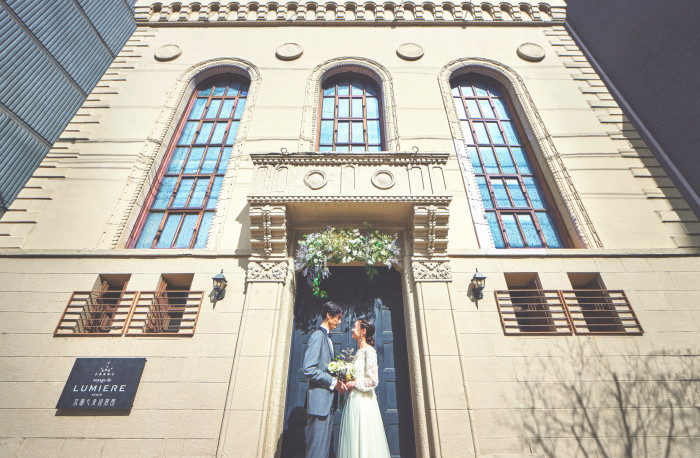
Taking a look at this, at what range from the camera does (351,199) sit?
6551 mm

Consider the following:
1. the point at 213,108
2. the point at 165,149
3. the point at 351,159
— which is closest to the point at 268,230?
the point at 351,159

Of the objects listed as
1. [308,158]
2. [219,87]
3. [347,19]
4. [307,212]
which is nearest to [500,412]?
[307,212]

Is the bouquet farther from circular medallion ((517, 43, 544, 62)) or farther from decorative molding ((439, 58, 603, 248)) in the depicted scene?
circular medallion ((517, 43, 544, 62))

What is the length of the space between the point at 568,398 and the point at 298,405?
463 centimetres

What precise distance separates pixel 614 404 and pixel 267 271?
254 inches

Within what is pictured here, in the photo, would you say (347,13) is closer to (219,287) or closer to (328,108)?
(328,108)

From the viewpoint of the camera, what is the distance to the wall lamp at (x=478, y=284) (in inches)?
245

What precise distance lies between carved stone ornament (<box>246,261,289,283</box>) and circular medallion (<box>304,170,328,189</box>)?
67.1 inches

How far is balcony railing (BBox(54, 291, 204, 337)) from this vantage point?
604cm

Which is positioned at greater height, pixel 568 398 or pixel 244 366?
pixel 244 366

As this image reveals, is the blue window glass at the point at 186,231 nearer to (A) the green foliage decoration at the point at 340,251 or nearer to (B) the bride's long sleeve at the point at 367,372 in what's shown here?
(A) the green foliage decoration at the point at 340,251

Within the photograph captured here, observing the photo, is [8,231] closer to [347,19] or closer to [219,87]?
[219,87]

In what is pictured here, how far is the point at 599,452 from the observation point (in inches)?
198

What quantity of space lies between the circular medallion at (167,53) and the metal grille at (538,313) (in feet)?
39.3
